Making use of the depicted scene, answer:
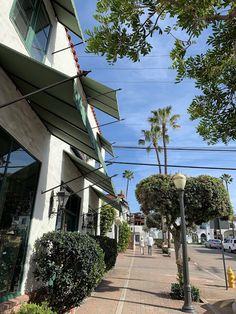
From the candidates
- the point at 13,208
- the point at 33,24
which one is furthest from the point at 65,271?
the point at 33,24

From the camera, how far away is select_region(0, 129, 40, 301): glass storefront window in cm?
606

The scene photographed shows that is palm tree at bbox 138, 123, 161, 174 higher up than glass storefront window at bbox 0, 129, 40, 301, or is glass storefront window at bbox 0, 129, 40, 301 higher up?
palm tree at bbox 138, 123, 161, 174

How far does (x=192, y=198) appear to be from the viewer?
11047mm

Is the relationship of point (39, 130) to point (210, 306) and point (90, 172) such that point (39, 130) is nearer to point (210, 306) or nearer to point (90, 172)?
point (90, 172)

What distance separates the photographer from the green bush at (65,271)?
6785 mm

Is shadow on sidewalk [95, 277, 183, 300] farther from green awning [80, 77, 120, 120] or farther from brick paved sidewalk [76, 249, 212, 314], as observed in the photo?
green awning [80, 77, 120, 120]

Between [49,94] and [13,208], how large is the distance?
257 centimetres

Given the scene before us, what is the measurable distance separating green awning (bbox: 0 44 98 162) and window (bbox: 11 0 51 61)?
4.79 ft

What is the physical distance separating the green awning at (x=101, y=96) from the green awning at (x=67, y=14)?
1.67m

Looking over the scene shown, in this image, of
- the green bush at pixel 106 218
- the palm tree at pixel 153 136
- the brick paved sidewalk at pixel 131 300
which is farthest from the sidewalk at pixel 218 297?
the palm tree at pixel 153 136

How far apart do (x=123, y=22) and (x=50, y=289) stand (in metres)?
5.68

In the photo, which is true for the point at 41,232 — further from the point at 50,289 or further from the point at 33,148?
the point at 33,148

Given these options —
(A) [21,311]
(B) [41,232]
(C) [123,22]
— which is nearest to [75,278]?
(B) [41,232]

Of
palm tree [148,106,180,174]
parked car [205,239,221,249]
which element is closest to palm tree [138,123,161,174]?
palm tree [148,106,180,174]
